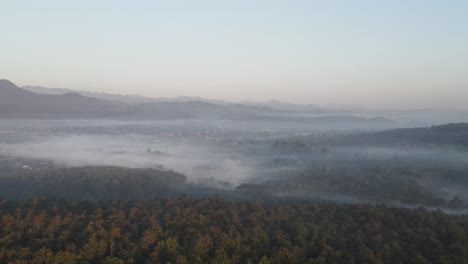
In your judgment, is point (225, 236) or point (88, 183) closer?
point (225, 236)

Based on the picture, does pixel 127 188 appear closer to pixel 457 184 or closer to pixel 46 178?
pixel 46 178

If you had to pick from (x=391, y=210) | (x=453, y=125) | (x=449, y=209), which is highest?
(x=453, y=125)

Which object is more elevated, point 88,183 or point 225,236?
point 225,236

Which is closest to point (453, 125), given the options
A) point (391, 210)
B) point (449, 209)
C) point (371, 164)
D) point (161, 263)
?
point (371, 164)

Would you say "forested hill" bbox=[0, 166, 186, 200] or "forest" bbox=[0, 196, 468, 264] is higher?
"forest" bbox=[0, 196, 468, 264]

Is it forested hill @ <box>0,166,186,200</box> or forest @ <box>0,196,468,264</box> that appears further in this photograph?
forested hill @ <box>0,166,186,200</box>

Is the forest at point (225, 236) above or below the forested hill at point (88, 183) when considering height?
above

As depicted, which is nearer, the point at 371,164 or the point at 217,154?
the point at 371,164

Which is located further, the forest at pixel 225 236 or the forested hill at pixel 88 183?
the forested hill at pixel 88 183
